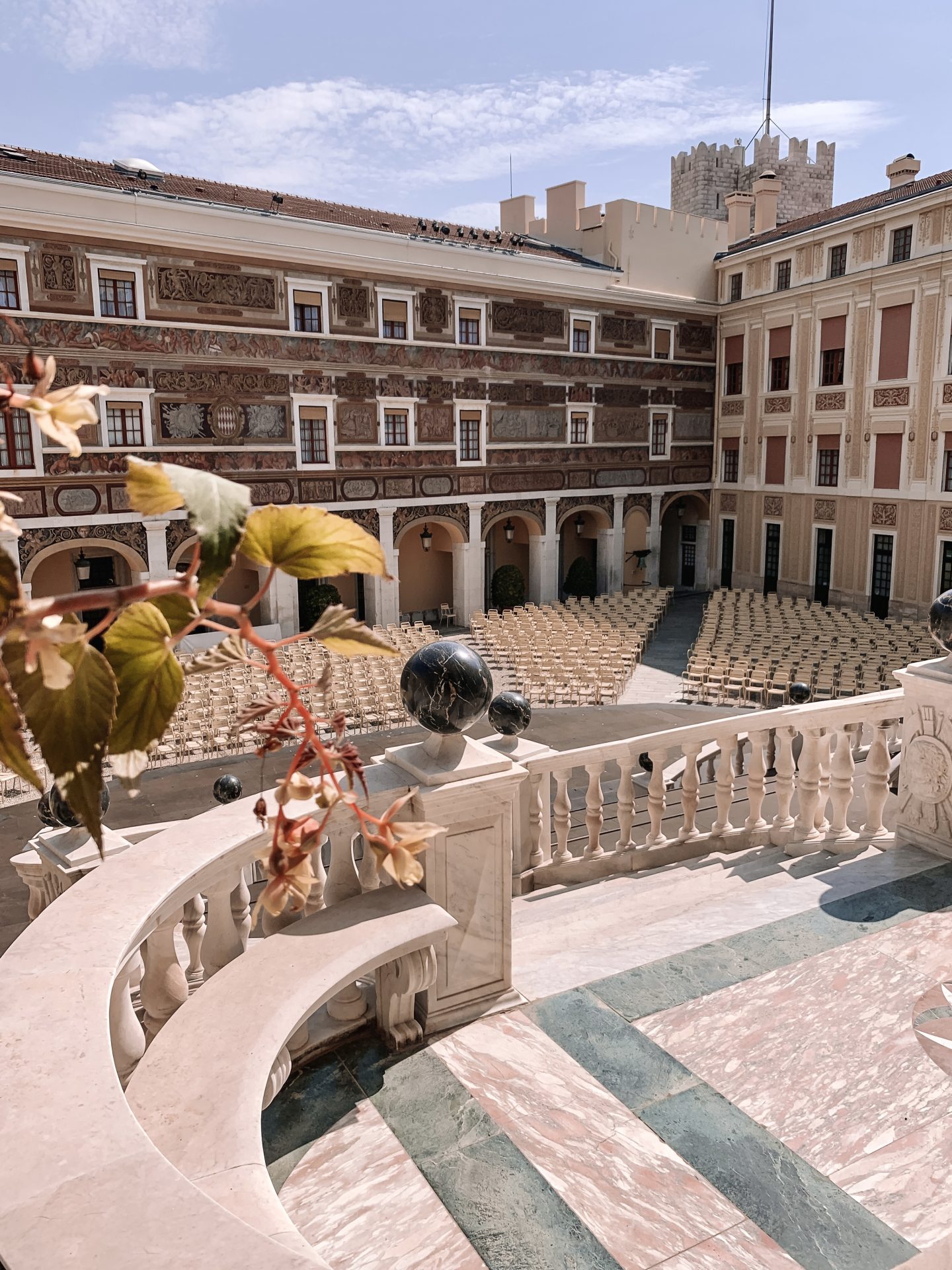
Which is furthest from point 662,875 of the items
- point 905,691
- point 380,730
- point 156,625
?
point 380,730

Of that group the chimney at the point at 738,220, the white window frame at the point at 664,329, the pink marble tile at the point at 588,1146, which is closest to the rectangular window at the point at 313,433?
the white window frame at the point at 664,329

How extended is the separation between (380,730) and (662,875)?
37.7 ft

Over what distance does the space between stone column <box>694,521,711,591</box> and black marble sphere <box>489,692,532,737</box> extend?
29.5 metres

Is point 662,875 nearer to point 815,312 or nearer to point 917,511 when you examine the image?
point 917,511

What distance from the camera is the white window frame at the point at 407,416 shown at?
83.1ft

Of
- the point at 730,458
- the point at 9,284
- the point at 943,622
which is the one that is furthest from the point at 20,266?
the point at 730,458

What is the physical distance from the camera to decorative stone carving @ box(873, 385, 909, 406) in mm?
25953

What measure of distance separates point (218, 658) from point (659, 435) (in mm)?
32071

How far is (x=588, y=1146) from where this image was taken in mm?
3219

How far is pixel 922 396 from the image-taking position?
25.5m

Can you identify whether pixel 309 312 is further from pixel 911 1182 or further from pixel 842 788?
pixel 911 1182

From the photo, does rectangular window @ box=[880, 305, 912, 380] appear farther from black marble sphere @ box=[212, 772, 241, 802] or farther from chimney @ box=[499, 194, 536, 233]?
black marble sphere @ box=[212, 772, 241, 802]

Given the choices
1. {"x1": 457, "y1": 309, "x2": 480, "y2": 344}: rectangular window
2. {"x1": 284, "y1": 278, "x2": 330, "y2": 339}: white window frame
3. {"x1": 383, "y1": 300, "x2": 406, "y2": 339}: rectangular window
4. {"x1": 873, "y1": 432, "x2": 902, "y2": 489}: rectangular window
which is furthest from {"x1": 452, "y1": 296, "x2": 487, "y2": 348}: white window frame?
{"x1": 873, "y1": 432, "x2": 902, "y2": 489}: rectangular window

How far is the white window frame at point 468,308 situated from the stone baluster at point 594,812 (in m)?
22.0
